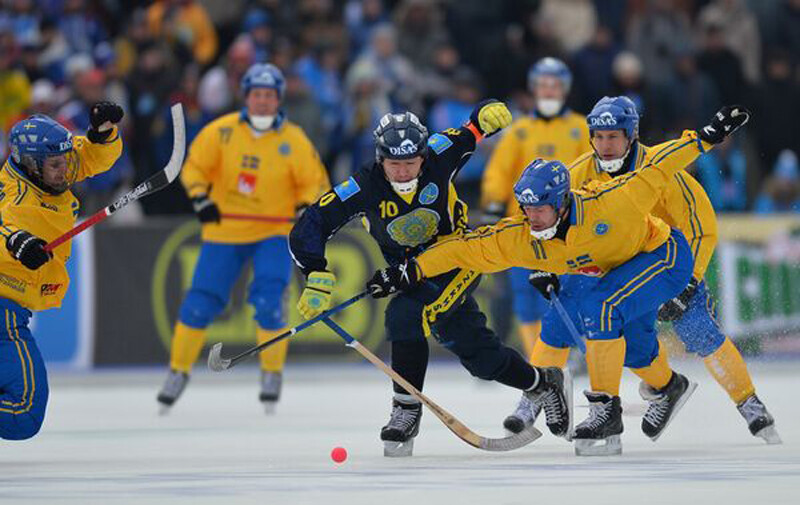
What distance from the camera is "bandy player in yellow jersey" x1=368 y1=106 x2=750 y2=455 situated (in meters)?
8.04

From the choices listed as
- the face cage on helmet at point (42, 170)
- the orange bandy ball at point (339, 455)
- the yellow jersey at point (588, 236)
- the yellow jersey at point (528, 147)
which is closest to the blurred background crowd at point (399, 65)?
the yellow jersey at point (528, 147)

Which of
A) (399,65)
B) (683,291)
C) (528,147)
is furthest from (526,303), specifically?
(399,65)

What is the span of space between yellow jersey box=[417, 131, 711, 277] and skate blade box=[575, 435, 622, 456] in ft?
2.48

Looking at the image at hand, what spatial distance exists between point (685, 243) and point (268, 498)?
286 cm

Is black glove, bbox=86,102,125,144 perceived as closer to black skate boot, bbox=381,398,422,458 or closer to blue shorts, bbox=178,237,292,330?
black skate boot, bbox=381,398,422,458

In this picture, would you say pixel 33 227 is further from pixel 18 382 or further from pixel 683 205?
pixel 683 205

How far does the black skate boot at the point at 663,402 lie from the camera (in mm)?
8859

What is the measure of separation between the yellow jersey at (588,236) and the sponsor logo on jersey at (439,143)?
0.49 metres

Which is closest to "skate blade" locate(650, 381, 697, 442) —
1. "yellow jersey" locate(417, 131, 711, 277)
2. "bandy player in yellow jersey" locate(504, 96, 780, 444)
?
"bandy player in yellow jersey" locate(504, 96, 780, 444)

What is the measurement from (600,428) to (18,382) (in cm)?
260

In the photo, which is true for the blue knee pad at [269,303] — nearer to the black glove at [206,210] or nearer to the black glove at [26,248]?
the black glove at [206,210]

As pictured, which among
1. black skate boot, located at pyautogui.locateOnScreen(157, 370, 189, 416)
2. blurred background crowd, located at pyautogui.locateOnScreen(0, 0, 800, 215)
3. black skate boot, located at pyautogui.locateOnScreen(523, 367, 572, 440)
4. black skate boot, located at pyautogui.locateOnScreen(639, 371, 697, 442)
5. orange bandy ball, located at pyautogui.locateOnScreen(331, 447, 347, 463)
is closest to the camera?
orange bandy ball, located at pyautogui.locateOnScreen(331, 447, 347, 463)

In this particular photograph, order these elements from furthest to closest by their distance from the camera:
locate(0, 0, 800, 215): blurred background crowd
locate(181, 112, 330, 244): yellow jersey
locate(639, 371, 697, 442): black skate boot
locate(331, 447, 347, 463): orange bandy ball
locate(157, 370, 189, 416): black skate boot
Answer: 1. locate(0, 0, 800, 215): blurred background crowd
2. locate(181, 112, 330, 244): yellow jersey
3. locate(157, 370, 189, 416): black skate boot
4. locate(639, 371, 697, 442): black skate boot
5. locate(331, 447, 347, 463): orange bandy ball

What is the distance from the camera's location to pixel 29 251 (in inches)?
316
